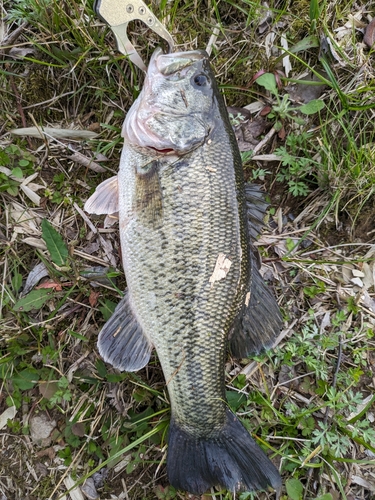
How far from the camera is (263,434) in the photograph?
283 cm

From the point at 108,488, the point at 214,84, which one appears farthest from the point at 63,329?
the point at 214,84

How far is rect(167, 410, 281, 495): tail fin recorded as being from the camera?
2.39m

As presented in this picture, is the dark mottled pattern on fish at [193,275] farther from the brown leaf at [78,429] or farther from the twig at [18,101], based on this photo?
the twig at [18,101]

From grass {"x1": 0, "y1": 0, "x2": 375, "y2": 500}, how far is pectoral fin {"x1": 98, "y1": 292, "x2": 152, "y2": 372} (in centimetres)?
32

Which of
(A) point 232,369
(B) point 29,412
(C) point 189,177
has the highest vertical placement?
(C) point 189,177

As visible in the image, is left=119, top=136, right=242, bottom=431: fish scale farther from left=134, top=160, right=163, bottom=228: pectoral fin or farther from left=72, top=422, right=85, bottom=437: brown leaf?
left=72, top=422, right=85, bottom=437: brown leaf

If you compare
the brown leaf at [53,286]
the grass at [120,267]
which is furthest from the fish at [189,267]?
the brown leaf at [53,286]

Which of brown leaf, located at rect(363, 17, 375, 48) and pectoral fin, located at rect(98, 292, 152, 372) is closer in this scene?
pectoral fin, located at rect(98, 292, 152, 372)

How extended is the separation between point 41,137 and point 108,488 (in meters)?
2.61

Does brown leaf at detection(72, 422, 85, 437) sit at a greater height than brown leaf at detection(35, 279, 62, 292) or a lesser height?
lesser

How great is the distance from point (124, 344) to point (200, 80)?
1746mm

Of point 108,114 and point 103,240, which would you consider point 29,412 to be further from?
point 108,114

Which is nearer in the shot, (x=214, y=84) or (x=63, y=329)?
(x=214, y=84)

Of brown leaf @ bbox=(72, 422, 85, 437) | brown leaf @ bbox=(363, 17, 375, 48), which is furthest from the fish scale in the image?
brown leaf @ bbox=(363, 17, 375, 48)
